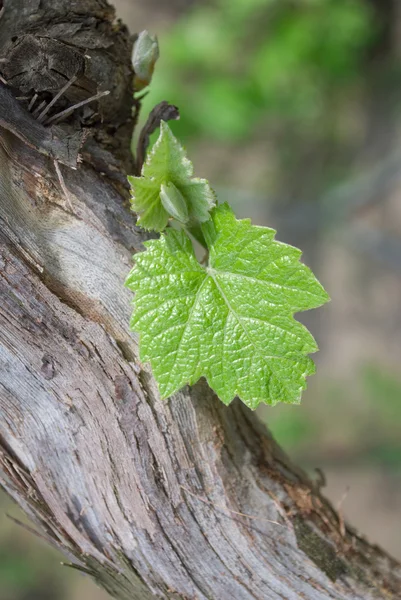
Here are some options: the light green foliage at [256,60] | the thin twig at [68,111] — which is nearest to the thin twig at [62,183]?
the thin twig at [68,111]

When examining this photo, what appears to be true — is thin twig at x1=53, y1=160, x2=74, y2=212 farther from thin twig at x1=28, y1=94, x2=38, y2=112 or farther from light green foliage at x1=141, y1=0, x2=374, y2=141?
light green foliage at x1=141, y1=0, x2=374, y2=141

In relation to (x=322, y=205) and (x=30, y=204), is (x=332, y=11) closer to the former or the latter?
(x=322, y=205)

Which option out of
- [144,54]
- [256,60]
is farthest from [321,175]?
[144,54]

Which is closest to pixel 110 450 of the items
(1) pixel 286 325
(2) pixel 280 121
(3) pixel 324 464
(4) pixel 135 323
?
(4) pixel 135 323

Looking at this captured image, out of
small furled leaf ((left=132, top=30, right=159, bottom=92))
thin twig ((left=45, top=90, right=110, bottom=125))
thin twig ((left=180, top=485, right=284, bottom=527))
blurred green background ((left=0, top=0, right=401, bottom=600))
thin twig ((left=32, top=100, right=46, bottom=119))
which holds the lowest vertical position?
thin twig ((left=180, top=485, right=284, bottom=527))

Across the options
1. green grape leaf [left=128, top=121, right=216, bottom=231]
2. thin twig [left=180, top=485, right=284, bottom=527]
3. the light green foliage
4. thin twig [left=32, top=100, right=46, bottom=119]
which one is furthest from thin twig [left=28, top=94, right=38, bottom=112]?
the light green foliage

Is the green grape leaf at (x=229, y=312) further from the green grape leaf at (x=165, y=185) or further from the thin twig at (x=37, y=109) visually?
the thin twig at (x=37, y=109)
